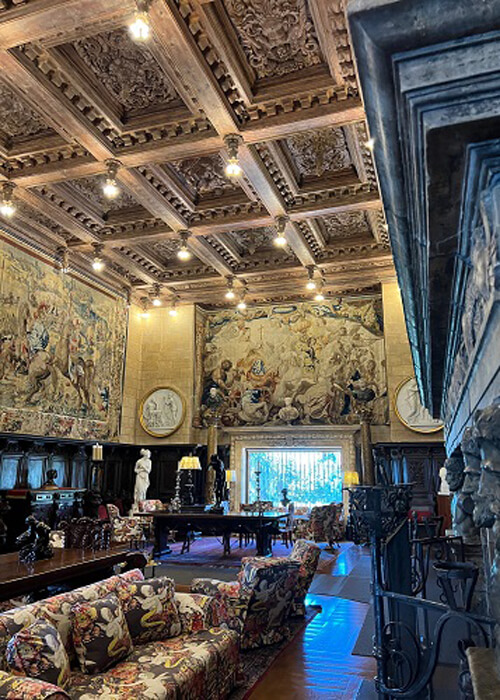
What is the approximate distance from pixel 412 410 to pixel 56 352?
8.84 m

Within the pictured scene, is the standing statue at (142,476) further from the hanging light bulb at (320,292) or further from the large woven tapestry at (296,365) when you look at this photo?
the hanging light bulb at (320,292)

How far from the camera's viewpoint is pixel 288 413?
47.2 ft

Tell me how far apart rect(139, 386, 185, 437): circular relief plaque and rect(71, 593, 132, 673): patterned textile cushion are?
37.3ft

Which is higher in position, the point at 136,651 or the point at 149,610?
the point at 149,610

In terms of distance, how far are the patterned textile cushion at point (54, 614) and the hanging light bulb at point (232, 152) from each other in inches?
242

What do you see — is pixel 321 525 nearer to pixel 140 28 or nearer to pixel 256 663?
pixel 256 663

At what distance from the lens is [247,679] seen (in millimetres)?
4199

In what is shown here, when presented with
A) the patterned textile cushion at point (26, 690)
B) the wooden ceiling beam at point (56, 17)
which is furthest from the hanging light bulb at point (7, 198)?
the patterned textile cushion at point (26, 690)

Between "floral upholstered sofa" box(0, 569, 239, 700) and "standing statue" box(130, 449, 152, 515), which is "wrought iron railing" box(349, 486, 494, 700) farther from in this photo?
"standing statue" box(130, 449, 152, 515)

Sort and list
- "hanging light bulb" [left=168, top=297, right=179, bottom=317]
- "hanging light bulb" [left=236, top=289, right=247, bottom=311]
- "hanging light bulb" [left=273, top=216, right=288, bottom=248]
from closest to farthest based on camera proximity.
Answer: "hanging light bulb" [left=273, top=216, right=288, bottom=248] < "hanging light bulb" [left=236, top=289, right=247, bottom=311] < "hanging light bulb" [left=168, top=297, right=179, bottom=317]

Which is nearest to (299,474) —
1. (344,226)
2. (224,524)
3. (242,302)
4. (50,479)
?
(242,302)

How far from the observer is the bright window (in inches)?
564

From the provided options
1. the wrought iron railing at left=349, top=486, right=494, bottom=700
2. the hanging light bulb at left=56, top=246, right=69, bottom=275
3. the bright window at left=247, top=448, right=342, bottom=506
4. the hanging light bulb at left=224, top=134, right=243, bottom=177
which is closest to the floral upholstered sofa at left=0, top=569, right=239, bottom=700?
the wrought iron railing at left=349, top=486, right=494, bottom=700

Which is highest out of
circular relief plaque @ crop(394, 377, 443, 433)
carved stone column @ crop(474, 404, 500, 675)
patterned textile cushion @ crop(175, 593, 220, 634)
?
circular relief plaque @ crop(394, 377, 443, 433)
